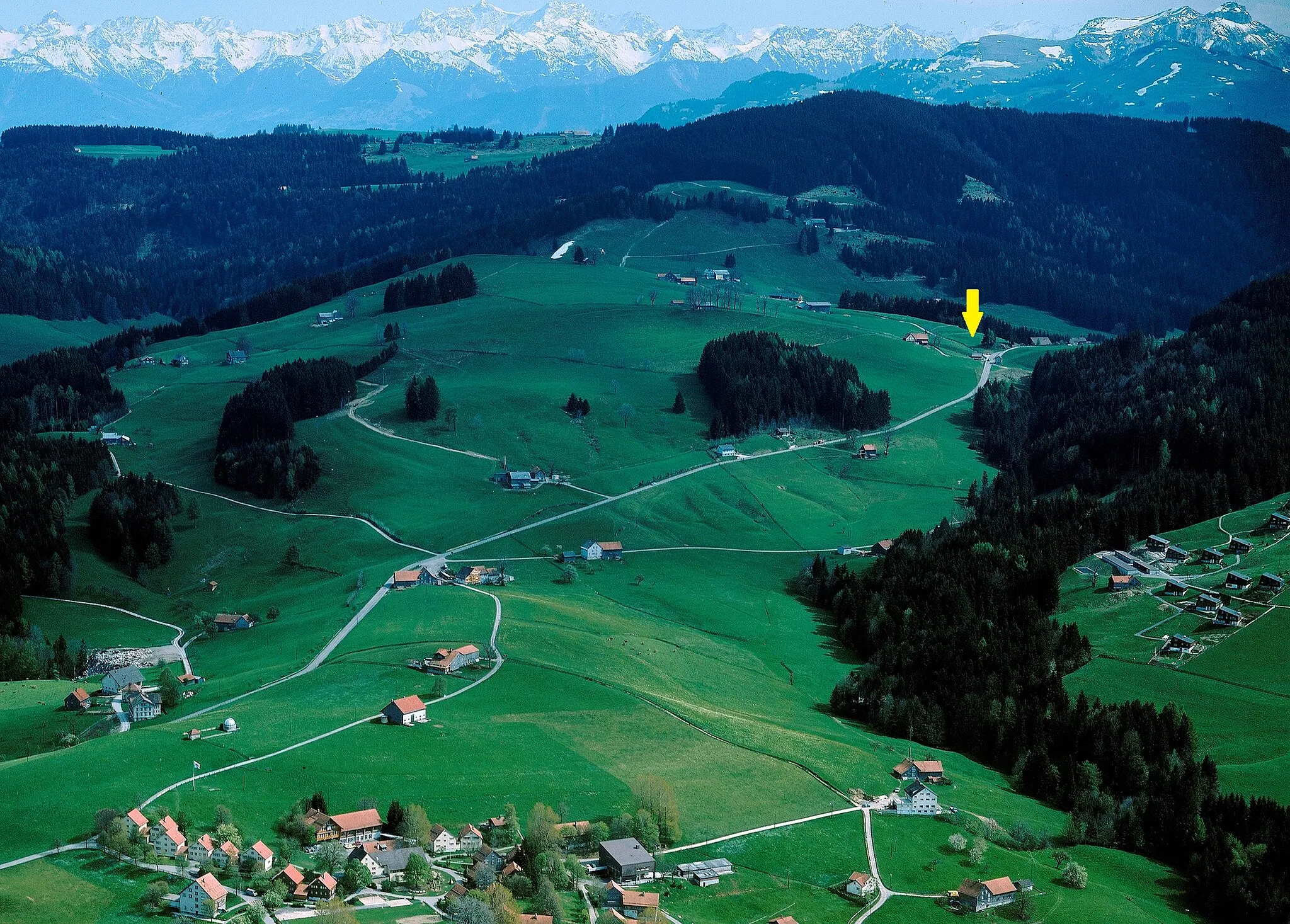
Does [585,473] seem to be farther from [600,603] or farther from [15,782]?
[15,782]

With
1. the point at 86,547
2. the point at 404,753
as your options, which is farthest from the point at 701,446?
the point at 404,753

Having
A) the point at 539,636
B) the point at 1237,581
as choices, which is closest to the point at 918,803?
the point at 539,636

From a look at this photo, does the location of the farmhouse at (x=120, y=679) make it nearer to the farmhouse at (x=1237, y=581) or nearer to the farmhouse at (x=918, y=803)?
the farmhouse at (x=918, y=803)

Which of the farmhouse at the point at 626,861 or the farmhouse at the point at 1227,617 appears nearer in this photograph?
the farmhouse at the point at 626,861

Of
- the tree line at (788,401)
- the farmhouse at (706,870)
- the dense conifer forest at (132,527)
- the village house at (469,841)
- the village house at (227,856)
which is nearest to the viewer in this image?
the village house at (227,856)

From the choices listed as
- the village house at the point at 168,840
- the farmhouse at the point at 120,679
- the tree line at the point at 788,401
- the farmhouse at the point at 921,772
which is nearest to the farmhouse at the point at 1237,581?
the farmhouse at the point at 921,772

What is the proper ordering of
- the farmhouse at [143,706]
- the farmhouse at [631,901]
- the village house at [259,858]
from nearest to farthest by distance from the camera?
the village house at [259,858] < the farmhouse at [631,901] < the farmhouse at [143,706]

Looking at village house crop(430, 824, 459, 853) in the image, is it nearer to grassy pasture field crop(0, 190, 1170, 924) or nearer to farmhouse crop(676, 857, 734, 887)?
grassy pasture field crop(0, 190, 1170, 924)
